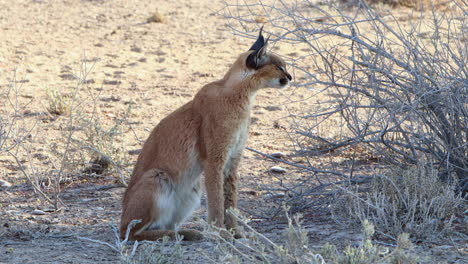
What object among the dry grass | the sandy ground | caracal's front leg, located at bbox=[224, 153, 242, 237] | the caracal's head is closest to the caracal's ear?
the caracal's head

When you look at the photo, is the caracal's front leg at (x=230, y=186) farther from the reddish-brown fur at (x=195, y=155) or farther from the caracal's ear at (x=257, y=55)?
the caracal's ear at (x=257, y=55)

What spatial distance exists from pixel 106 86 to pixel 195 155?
507 centimetres

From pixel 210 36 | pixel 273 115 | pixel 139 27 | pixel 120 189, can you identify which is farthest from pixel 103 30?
pixel 120 189

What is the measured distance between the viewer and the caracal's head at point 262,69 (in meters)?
5.51

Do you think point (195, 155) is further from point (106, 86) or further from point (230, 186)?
point (106, 86)

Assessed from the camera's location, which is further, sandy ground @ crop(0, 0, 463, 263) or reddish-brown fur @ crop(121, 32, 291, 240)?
sandy ground @ crop(0, 0, 463, 263)

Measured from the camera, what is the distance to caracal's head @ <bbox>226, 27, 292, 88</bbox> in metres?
5.51

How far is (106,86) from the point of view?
10.3m

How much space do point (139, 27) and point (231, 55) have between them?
7.02ft

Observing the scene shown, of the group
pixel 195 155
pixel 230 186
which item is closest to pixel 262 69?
pixel 195 155

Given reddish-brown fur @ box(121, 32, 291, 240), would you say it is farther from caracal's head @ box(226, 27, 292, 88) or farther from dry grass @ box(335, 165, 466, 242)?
dry grass @ box(335, 165, 466, 242)

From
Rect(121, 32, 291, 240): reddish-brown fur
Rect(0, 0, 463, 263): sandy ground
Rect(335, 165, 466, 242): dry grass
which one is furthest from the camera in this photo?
Rect(0, 0, 463, 263): sandy ground

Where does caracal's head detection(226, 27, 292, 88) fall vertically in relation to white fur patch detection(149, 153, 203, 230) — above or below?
above

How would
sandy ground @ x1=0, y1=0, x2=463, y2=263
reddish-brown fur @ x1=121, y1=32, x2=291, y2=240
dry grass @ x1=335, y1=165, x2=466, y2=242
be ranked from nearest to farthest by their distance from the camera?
dry grass @ x1=335, y1=165, x2=466, y2=242, reddish-brown fur @ x1=121, y1=32, x2=291, y2=240, sandy ground @ x1=0, y1=0, x2=463, y2=263
